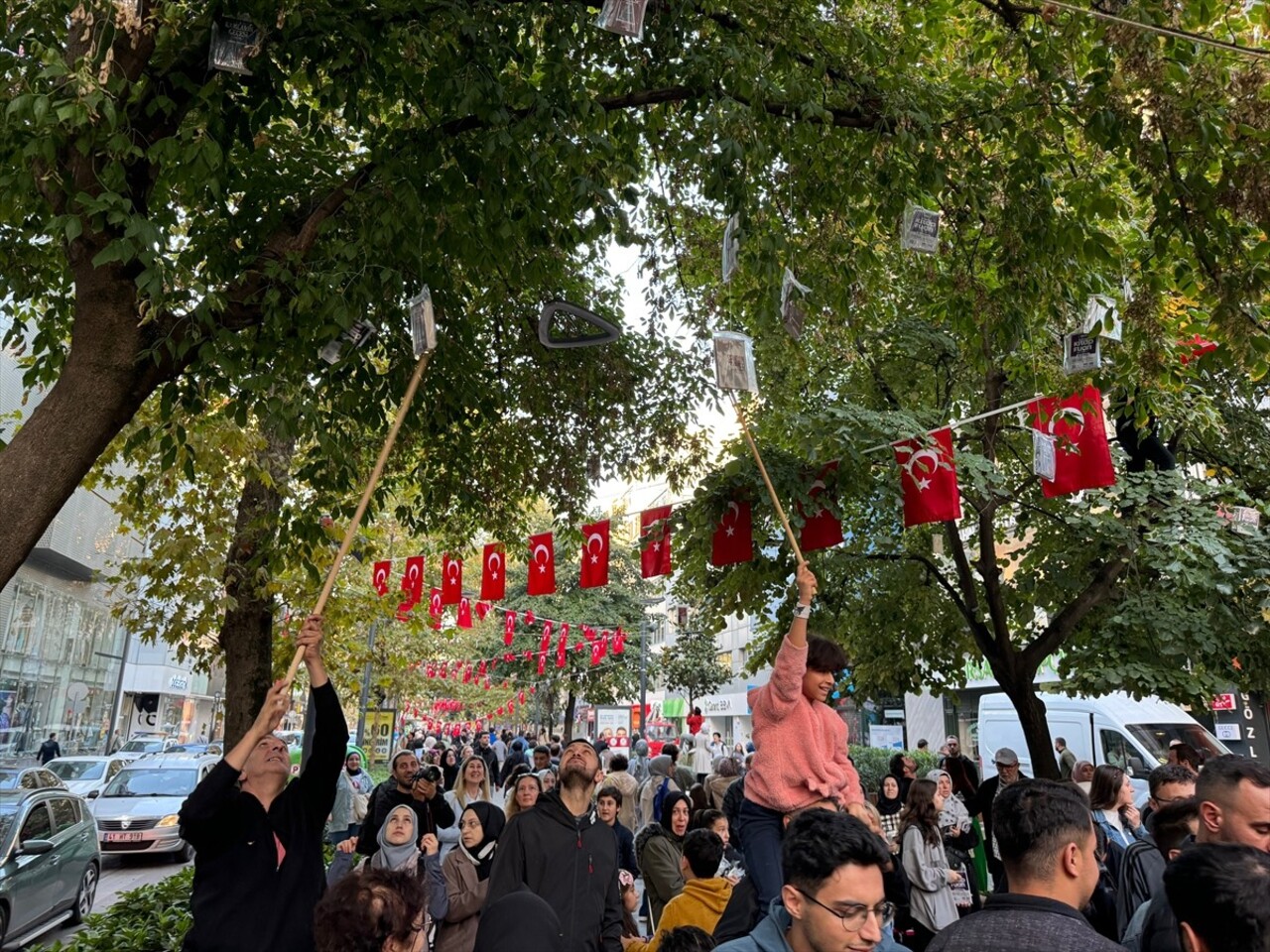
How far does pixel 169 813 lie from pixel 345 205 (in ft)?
44.4

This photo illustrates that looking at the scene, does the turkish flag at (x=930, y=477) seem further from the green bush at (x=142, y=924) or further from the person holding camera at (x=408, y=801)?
the green bush at (x=142, y=924)

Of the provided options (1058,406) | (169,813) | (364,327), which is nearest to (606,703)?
(169,813)

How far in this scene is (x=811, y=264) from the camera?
8.18 meters

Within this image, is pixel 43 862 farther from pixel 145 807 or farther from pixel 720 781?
pixel 145 807

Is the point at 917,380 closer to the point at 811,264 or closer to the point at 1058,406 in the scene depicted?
the point at 1058,406

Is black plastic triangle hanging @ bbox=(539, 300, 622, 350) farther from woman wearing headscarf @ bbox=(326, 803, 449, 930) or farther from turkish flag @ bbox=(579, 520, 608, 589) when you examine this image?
turkish flag @ bbox=(579, 520, 608, 589)

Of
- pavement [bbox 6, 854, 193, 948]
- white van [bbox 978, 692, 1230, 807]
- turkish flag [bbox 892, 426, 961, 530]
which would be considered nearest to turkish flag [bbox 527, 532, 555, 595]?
turkish flag [bbox 892, 426, 961, 530]

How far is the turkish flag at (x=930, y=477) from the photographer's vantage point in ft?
35.2

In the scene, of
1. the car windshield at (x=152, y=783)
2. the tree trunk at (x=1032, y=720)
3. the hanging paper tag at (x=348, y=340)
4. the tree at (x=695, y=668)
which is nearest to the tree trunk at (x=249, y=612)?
the hanging paper tag at (x=348, y=340)

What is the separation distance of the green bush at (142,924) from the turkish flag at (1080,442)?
30.1ft

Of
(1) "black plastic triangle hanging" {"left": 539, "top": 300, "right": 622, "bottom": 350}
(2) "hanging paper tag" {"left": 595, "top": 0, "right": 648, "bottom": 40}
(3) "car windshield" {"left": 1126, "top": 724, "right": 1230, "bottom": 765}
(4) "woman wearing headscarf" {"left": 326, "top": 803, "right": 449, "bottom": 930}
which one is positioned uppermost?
(2) "hanging paper tag" {"left": 595, "top": 0, "right": 648, "bottom": 40}

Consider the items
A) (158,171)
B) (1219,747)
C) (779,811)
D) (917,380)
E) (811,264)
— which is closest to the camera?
(779,811)

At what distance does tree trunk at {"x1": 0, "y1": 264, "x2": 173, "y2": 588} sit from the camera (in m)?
5.17

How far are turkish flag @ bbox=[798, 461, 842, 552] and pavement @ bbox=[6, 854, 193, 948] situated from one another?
9.69 m
